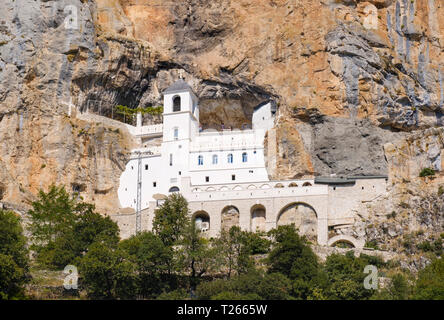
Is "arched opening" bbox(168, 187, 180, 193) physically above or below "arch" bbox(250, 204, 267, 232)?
above

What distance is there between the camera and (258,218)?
201 ft

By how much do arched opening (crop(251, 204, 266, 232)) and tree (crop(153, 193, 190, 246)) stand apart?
585 centimetres

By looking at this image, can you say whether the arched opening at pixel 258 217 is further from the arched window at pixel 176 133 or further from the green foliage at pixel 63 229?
the green foliage at pixel 63 229

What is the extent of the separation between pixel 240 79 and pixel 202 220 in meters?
13.8

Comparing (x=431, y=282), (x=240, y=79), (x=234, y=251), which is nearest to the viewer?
(x=431, y=282)

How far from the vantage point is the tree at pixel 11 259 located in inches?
1841

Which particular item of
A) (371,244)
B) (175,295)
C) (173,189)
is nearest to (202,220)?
(173,189)

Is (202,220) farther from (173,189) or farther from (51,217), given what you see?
(51,217)

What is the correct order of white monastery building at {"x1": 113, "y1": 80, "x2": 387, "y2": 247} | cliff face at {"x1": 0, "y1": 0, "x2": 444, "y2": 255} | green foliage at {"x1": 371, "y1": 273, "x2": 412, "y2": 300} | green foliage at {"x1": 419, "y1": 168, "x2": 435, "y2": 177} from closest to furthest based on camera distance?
1. green foliage at {"x1": 371, "y1": 273, "x2": 412, "y2": 300}
2. white monastery building at {"x1": 113, "y1": 80, "x2": 387, "y2": 247}
3. green foliage at {"x1": 419, "y1": 168, "x2": 435, "y2": 177}
4. cliff face at {"x1": 0, "y1": 0, "x2": 444, "y2": 255}

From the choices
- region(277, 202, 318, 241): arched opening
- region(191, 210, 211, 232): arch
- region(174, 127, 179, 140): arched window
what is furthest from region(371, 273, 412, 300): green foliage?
region(174, 127, 179, 140): arched window

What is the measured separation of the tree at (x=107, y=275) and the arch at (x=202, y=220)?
37.9ft

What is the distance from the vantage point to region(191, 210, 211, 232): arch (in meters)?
61.3

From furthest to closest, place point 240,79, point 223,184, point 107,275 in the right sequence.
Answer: point 240,79
point 223,184
point 107,275

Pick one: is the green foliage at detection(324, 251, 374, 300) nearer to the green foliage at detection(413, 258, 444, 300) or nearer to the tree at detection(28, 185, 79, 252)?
the green foliage at detection(413, 258, 444, 300)
